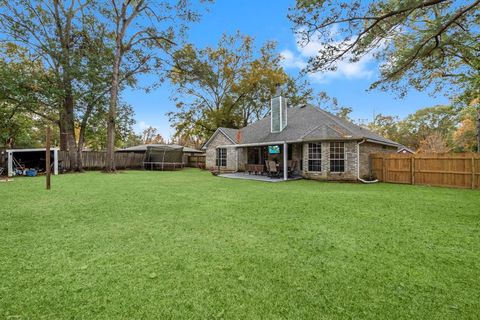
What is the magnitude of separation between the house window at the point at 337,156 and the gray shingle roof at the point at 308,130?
553mm

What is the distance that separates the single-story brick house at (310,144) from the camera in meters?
12.5

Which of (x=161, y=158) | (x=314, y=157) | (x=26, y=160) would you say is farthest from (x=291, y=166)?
(x=26, y=160)

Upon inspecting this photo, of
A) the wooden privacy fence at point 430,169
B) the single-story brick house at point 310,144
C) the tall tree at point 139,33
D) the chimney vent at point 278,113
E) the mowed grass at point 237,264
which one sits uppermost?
the tall tree at point 139,33

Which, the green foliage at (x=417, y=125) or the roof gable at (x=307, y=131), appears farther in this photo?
the green foliage at (x=417, y=125)

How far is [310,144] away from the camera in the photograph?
13.4 metres

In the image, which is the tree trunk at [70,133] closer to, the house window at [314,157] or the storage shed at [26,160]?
the storage shed at [26,160]

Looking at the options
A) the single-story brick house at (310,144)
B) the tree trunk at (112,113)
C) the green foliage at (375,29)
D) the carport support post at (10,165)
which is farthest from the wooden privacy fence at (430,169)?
the carport support post at (10,165)

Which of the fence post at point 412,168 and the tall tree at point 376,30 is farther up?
the tall tree at point 376,30

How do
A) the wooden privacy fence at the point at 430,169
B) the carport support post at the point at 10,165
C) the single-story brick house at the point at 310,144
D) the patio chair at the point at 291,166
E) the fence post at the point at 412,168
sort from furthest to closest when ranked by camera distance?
the patio chair at the point at 291,166 < the carport support post at the point at 10,165 < the single-story brick house at the point at 310,144 < the fence post at the point at 412,168 < the wooden privacy fence at the point at 430,169

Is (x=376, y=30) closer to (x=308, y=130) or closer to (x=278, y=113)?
(x=308, y=130)

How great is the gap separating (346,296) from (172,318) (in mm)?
1634

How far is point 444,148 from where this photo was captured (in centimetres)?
2734

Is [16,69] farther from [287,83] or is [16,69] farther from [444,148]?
[444,148]

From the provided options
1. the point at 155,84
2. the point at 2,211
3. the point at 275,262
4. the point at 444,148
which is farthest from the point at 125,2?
the point at 444,148
